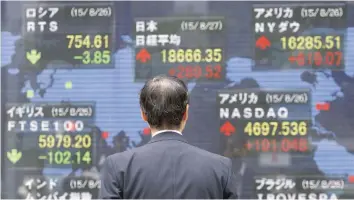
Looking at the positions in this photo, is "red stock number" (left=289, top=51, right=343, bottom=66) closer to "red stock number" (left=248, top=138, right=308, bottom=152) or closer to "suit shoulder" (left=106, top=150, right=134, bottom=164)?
"red stock number" (left=248, top=138, right=308, bottom=152)

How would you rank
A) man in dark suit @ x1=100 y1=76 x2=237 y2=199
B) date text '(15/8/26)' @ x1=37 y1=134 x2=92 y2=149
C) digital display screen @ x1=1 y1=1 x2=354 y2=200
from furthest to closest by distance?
date text '(15/8/26)' @ x1=37 y1=134 x2=92 y2=149
digital display screen @ x1=1 y1=1 x2=354 y2=200
man in dark suit @ x1=100 y1=76 x2=237 y2=199

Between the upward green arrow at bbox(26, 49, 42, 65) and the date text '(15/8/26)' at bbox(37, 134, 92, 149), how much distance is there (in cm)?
55

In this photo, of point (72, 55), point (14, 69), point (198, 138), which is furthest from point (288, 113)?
point (14, 69)

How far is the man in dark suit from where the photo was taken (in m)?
2.03

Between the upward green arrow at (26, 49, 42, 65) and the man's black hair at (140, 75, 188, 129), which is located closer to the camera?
the man's black hair at (140, 75, 188, 129)

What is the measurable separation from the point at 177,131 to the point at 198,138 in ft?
6.49

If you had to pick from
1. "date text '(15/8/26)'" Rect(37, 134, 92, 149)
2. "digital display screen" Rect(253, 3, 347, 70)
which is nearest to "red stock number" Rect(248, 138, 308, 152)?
"digital display screen" Rect(253, 3, 347, 70)

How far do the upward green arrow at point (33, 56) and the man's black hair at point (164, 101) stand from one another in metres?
2.29

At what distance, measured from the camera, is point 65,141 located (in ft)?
13.7

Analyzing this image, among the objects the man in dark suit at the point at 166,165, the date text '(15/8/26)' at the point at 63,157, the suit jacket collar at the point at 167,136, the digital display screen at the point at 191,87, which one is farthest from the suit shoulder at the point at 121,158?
the date text '(15/8/26)' at the point at 63,157

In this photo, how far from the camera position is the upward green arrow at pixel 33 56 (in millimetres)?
4203

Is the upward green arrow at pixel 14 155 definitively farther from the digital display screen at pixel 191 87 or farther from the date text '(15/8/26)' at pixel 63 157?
the date text '(15/8/26)' at pixel 63 157

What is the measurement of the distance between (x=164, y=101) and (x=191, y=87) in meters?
2.03

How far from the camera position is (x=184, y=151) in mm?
2088
